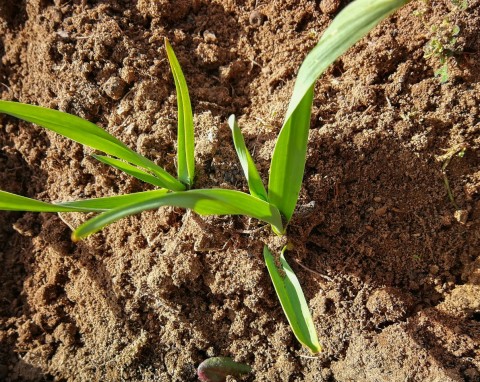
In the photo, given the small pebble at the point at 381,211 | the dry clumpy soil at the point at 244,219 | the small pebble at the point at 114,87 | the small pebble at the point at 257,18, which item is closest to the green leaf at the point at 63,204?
the dry clumpy soil at the point at 244,219

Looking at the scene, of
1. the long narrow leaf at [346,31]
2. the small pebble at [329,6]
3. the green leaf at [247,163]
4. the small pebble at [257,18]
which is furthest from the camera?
the small pebble at [257,18]

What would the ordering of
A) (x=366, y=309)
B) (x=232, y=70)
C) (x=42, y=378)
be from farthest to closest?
(x=232, y=70) < (x=42, y=378) < (x=366, y=309)

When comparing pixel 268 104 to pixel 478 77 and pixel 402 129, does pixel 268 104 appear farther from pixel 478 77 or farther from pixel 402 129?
pixel 478 77

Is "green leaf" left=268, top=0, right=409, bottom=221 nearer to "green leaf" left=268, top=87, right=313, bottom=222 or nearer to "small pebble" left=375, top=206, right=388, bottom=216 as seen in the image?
"green leaf" left=268, top=87, right=313, bottom=222

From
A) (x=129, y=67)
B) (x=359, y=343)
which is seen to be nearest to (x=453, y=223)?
(x=359, y=343)

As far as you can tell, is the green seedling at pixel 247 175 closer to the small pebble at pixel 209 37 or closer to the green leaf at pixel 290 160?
the green leaf at pixel 290 160

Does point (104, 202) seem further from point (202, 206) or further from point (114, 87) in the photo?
point (114, 87)
